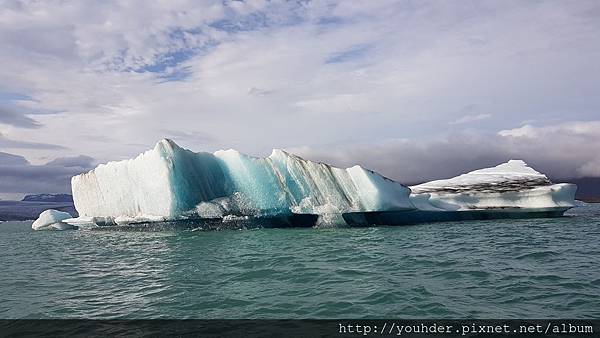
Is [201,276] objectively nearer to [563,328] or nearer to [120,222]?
[563,328]

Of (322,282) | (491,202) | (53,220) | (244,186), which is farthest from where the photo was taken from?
(53,220)

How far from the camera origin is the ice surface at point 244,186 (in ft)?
85.0

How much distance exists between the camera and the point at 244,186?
27438 mm

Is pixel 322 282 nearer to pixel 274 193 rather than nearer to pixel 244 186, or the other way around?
pixel 274 193

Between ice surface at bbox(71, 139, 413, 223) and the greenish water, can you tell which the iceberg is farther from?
the greenish water

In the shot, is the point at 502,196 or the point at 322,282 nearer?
the point at 322,282

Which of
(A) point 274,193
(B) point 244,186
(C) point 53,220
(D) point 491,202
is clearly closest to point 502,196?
(D) point 491,202

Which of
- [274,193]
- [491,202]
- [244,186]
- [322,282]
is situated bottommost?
[491,202]

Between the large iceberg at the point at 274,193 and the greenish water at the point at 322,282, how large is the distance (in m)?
8.97

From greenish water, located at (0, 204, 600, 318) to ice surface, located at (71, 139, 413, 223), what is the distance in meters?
8.85

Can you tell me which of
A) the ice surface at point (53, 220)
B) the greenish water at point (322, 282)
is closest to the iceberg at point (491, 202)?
the greenish water at point (322, 282)

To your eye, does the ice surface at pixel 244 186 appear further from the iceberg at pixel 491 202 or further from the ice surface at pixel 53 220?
the ice surface at pixel 53 220

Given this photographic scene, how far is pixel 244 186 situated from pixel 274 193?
193 centimetres

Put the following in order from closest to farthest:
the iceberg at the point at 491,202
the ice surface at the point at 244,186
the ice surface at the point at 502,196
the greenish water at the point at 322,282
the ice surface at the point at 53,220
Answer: the greenish water at the point at 322,282
the ice surface at the point at 244,186
the iceberg at the point at 491,202
the ice surface at the point at 502,196
the ice surface at the point at 53,220
